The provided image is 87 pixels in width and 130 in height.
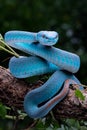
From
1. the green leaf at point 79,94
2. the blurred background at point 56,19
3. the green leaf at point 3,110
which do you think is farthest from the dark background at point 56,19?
the green leaf at point 79,94

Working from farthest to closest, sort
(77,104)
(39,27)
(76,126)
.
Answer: (39,27) → (76,126) → (77,104)

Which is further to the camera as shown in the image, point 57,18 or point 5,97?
point 57,18

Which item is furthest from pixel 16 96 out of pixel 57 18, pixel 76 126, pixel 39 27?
pixel 57 18

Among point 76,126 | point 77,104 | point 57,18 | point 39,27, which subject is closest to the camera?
point 77,104

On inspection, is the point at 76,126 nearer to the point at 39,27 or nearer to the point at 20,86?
the point at 20,86

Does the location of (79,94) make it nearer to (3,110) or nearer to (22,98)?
(22,98)

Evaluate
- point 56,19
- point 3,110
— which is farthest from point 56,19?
point 3,110
